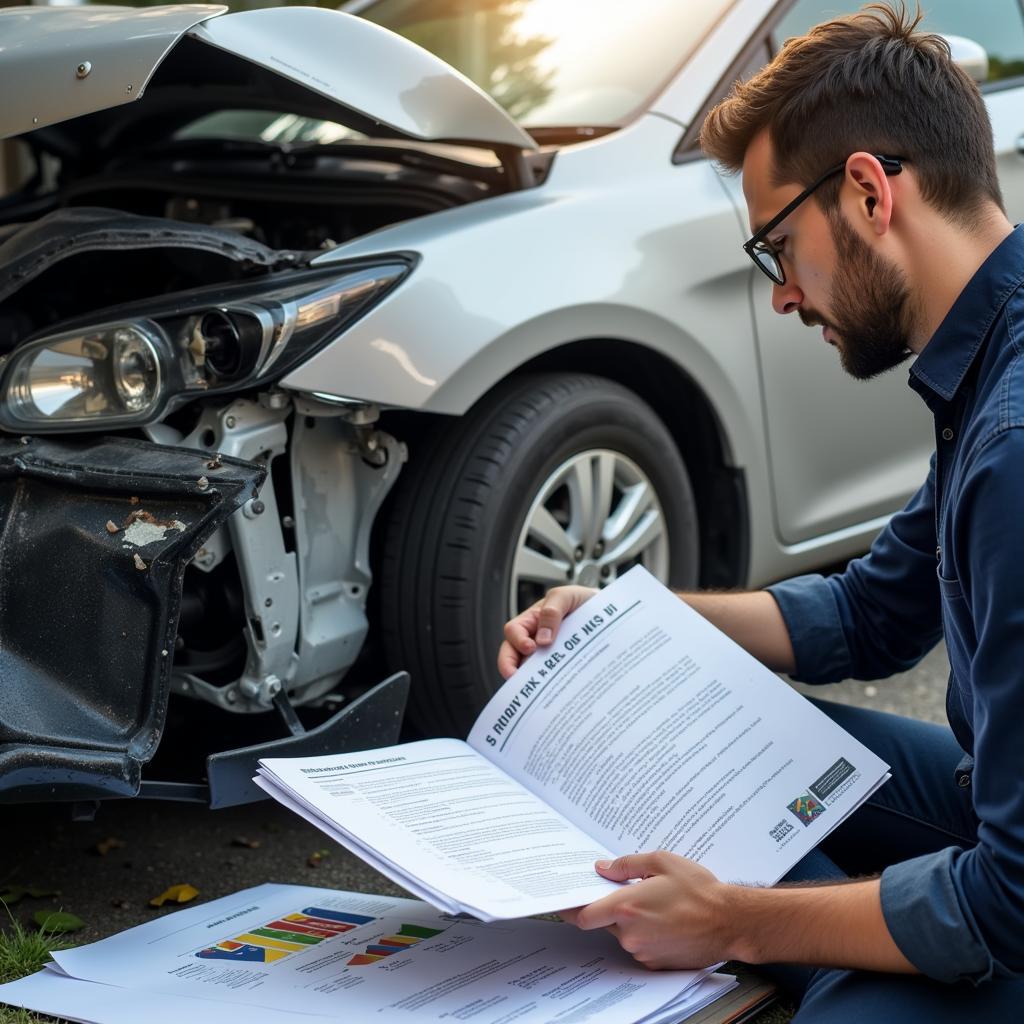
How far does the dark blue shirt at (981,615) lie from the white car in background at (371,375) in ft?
2.69

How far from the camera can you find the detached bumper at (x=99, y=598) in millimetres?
1687

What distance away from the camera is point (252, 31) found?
1.97 metres

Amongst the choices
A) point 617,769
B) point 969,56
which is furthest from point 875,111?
point 969,56

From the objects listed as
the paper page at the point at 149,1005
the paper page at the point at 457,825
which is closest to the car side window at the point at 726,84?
the paper page at the point at 457,825

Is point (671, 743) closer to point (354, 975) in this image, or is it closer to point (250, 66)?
point (354, 975)

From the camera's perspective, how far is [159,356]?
190 centimetres

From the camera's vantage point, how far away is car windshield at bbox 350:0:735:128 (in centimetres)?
274

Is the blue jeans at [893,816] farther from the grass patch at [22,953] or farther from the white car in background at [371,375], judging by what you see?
the grass patch at [22,953]

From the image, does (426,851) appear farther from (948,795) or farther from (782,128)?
(782,128)

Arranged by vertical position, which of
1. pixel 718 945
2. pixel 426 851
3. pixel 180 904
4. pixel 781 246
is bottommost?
pixel 180 904

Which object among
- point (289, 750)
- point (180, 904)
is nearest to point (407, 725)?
point (180, 904)

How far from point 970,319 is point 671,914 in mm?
687

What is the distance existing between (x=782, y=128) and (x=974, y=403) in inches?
15.1

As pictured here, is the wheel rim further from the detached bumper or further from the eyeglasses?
the eyeglasses
